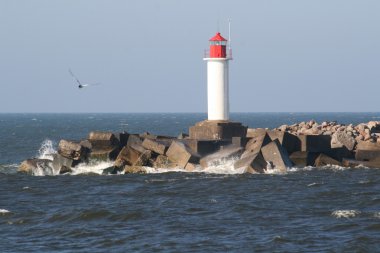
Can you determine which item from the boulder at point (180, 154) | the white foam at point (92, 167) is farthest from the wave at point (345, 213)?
the white foam at point (92, 167)

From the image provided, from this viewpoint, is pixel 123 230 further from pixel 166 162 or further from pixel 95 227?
pixel 166 162

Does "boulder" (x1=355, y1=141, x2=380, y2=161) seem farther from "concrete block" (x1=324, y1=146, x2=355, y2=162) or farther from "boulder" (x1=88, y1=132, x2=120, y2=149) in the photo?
"boulder" (x1=88, y1=132, x2=120, y2=149)

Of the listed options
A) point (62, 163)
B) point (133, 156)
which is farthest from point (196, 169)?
point (62, 163)

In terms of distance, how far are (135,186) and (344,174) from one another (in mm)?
7740

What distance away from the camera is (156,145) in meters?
32.7

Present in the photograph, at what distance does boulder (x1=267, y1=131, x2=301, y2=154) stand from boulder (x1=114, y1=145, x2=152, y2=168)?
476cm

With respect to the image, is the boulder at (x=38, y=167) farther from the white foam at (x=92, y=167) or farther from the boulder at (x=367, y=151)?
the boulder at (x=367, y=151)

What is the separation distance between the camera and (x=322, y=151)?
33.8 m

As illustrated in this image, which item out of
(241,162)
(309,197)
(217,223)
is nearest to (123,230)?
(217,223)

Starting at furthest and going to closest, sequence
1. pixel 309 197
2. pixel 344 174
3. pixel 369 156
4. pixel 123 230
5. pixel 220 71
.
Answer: pixel 220 71, pixel 369 156, pixel 344 174, pixel 309 197, pixel 123 230

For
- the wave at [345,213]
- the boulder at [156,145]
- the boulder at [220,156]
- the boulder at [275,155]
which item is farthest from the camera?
the boulder at [156,145]

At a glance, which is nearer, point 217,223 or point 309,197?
point 217,223

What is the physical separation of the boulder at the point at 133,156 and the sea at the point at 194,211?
0.66 m

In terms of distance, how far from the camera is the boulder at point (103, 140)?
34281mm
